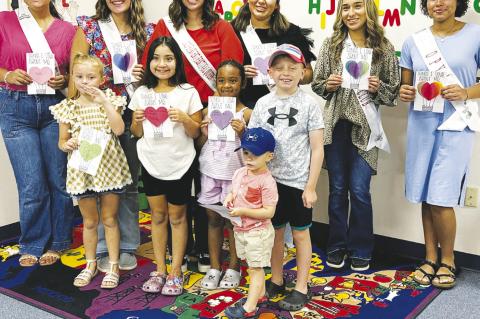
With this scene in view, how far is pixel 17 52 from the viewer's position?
303 cm

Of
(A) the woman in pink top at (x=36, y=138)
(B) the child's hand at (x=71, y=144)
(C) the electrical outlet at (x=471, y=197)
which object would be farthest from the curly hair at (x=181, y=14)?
(C) the electrical outlet at (x=471, y=197)

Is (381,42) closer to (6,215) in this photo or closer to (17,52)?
(17,52)

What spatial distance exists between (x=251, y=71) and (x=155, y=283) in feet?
4.20

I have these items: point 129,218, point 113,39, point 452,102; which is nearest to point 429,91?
point 452,102

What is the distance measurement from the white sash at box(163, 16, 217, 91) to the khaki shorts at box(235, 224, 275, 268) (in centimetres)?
92

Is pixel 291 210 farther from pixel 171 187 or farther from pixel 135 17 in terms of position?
pixel 135 17

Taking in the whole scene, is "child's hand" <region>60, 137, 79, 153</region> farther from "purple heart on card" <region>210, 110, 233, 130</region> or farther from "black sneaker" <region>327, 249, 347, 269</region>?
"black sneaker" <region>327, 249, 347, 269</region>

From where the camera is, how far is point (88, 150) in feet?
9.18

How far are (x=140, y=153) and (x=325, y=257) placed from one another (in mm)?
1435

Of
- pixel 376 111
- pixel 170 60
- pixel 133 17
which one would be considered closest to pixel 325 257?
pixel 376 111

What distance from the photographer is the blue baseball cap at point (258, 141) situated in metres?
→ 2.39

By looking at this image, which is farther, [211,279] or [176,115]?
[211,279]

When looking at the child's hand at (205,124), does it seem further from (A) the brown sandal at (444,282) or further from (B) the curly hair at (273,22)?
(A) the brown sandal at (444,282)

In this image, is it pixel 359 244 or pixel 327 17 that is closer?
pixel 359 244
